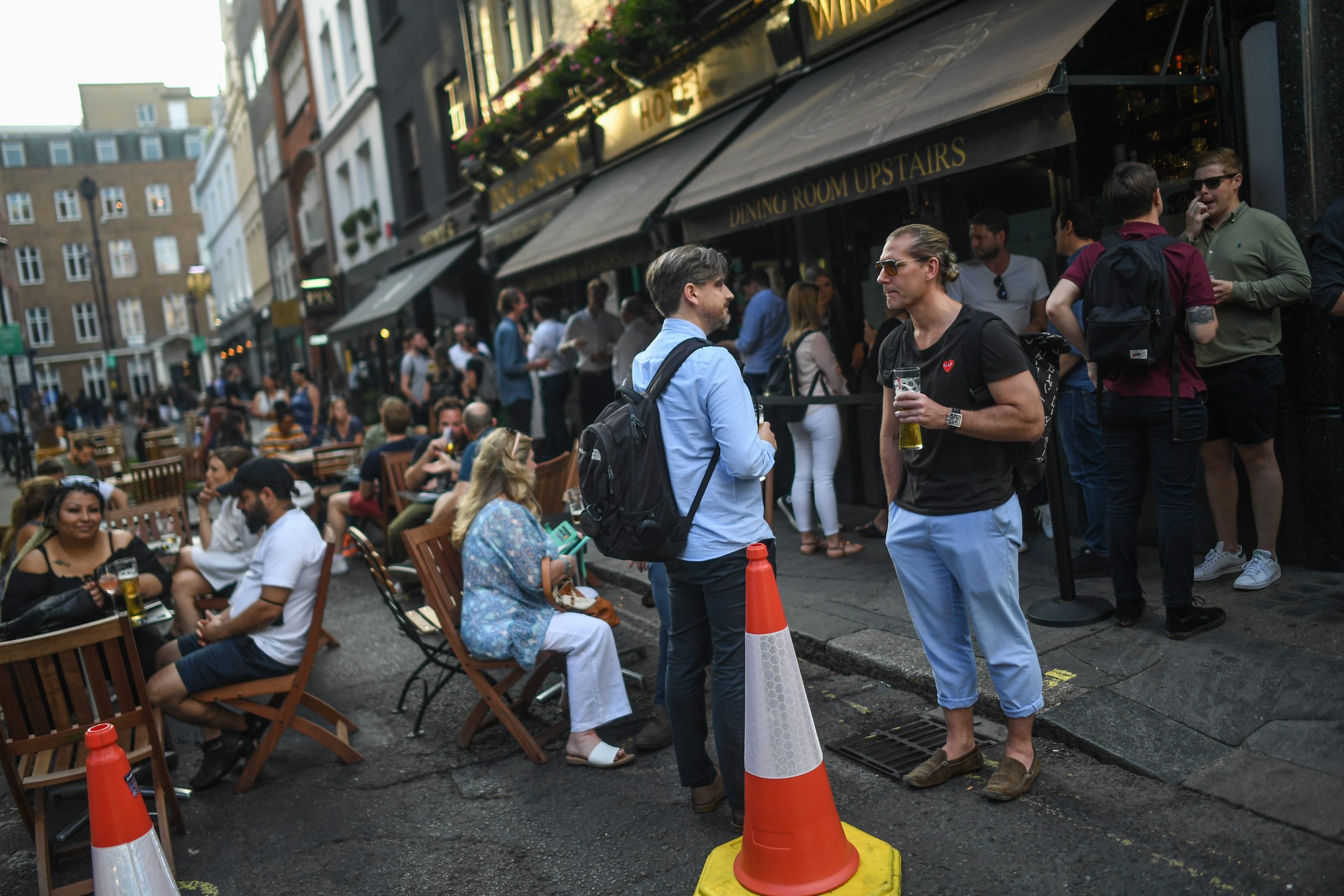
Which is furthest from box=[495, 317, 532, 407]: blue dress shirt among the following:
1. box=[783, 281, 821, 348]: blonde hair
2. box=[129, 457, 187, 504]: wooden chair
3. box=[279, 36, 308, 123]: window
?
box=[279, 36, 308, 123]: window

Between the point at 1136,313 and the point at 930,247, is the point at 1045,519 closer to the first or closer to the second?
the point at 1136,313

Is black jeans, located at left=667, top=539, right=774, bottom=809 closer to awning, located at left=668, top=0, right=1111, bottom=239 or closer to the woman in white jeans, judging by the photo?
awning, located at left=668, top=0, right=1111, bottom=239

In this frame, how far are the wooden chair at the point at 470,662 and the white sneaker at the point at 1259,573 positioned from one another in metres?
3.20

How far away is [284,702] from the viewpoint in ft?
15.1

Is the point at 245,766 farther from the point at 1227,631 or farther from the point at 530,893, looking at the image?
the point at 1227,631

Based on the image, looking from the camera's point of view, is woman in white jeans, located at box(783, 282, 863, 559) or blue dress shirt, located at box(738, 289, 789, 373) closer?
woman in white jeans, located at box(783, 282, 863, 559)

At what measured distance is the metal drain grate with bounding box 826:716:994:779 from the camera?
3.76m

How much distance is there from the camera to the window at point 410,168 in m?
19.2

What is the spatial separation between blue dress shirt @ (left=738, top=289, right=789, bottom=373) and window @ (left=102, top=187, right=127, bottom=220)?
68.0 meters

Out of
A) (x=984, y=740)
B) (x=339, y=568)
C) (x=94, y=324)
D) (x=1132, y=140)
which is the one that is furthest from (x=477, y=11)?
(x=94, y=324)

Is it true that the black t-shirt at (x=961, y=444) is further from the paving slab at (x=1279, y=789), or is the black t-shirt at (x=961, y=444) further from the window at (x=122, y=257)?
the window at (x=122, y=257)

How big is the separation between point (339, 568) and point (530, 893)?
20.8ft

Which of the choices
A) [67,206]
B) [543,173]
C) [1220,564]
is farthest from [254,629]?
[67,206]

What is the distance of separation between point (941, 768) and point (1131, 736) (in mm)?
699
